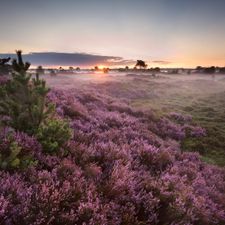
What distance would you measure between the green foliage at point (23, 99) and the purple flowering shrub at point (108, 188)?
0.52 meters

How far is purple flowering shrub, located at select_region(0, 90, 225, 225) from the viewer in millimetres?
5227

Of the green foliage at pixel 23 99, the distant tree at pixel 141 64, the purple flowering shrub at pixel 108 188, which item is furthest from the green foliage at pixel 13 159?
the distant tree at pixel 141 64

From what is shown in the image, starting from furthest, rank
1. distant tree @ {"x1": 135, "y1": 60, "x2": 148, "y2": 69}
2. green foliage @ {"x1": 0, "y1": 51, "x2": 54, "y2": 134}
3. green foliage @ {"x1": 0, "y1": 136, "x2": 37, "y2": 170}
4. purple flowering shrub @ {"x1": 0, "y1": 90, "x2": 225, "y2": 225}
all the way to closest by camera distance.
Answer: distant tree @ {"x1": 135, "y1": 60, "x2": 148, "y2": 69} < green foliage @ {"x1": 0, "y1": 51, "x2": 54, "y2": 134} < green foliage @ {"x1": 0, "y1": 136, "x2": 37, "y2": 170} < purple flowering shrub @ {"x1": 0, "y1": 90, "x2": 225, "y2": 225}

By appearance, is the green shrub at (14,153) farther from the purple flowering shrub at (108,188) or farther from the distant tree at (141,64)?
the distant tree at (141,64)

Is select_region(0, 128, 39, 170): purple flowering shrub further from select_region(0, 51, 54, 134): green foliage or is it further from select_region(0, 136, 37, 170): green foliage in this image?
select_region(0, 51, 54, 134): green foliage

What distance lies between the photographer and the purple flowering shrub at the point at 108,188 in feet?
17.1

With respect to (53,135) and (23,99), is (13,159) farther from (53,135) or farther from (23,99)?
(23,99)

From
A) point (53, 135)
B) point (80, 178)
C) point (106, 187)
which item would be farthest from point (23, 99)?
point (106, 187)

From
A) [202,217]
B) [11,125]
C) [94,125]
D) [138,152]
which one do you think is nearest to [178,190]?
[202,217]

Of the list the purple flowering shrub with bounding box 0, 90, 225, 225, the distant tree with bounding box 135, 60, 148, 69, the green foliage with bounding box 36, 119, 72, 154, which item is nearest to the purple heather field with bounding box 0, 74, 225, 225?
the purple flowering shrub with bounding box 0, 90, 225, 225

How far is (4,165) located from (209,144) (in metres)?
10.7

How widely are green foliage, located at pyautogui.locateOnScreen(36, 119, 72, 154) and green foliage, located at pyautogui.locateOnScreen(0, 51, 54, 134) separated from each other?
318mm

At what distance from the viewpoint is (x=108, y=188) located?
6.47 meters

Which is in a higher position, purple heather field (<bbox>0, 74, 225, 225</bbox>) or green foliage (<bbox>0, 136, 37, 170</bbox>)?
green foliage (<bbox>0, 136, 37, 170</bbox>)
